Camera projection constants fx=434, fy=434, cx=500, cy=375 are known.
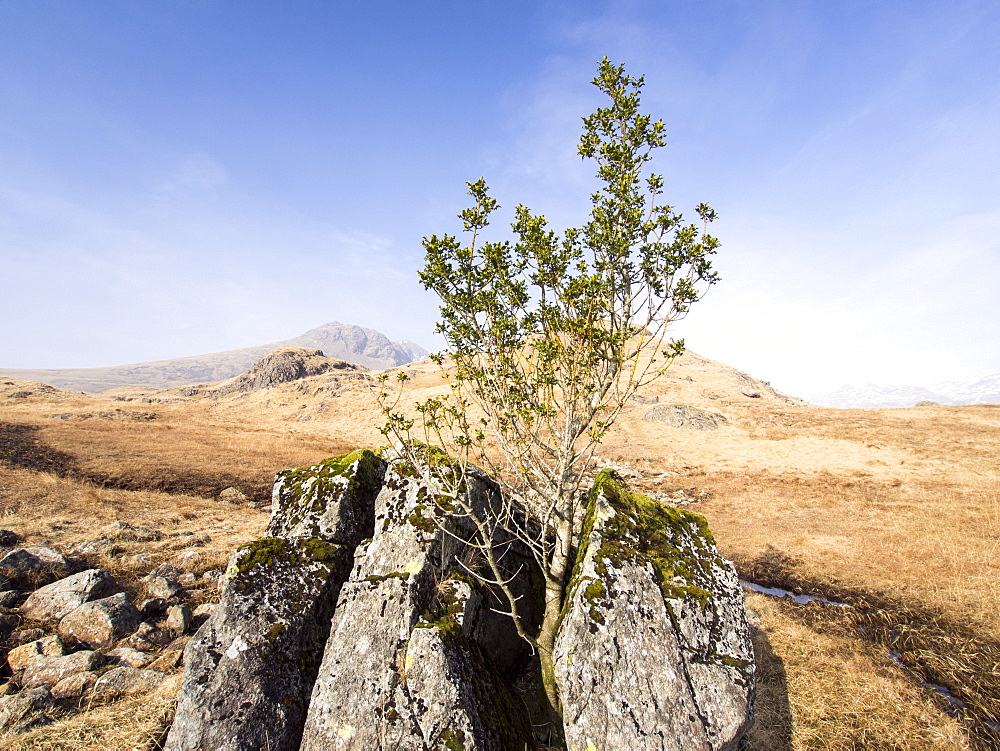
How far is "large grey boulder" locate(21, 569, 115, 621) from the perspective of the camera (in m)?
10.9

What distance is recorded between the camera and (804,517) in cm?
2384

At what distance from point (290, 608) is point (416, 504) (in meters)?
2.88

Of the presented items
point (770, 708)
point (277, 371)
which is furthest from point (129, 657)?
point (277, 371)

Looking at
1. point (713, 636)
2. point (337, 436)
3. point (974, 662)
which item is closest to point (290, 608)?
point (713, 636)

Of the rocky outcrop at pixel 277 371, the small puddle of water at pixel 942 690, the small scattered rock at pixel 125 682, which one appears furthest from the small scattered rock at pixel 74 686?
the rocky outcrop at pixel 277 371

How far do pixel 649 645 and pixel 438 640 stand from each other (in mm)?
3493

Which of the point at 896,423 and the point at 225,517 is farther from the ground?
the point at 896,423

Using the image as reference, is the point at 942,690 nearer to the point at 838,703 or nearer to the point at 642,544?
the point at 838,703

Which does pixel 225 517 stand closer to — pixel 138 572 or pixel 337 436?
pixel 138 572

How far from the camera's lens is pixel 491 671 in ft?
26.3

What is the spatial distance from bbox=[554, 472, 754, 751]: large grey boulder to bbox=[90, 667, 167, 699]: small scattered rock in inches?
335

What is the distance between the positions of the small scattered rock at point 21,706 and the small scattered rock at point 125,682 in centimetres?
70

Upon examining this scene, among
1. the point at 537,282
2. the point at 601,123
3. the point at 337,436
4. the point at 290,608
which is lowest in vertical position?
the point at 337,436

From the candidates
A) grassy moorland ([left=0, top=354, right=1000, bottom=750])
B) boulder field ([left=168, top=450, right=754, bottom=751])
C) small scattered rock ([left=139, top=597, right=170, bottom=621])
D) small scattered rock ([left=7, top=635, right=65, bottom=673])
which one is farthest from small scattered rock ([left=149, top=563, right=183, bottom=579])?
boulder field ([left=168, top=450, right=754, bottom=751])
